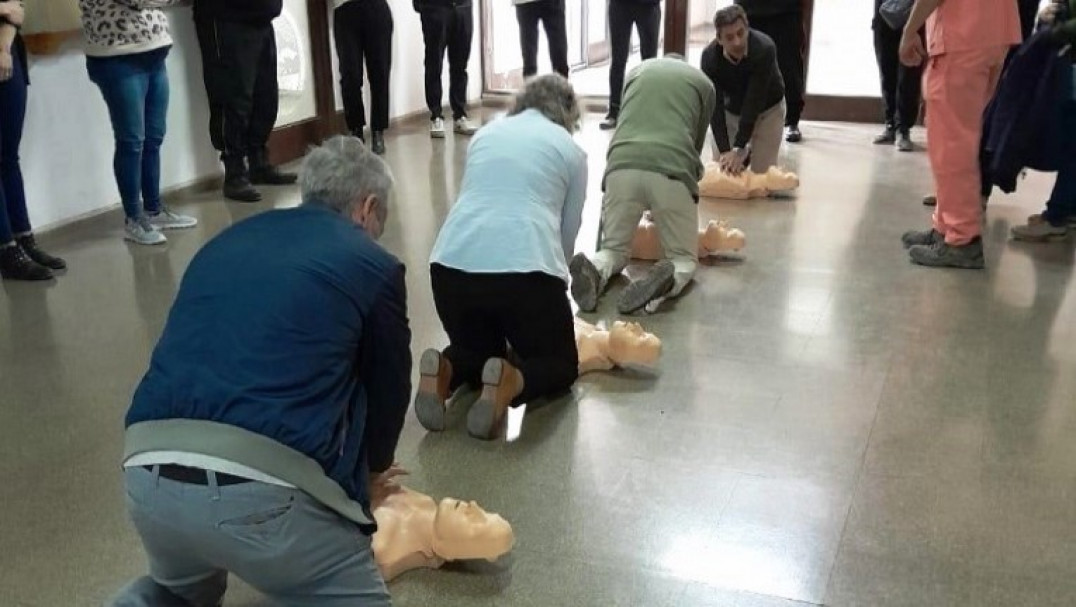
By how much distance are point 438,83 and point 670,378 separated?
4.19 meters

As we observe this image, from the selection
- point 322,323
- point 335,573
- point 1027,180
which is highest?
point 322,323

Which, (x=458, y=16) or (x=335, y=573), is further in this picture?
(x=458, y=16)

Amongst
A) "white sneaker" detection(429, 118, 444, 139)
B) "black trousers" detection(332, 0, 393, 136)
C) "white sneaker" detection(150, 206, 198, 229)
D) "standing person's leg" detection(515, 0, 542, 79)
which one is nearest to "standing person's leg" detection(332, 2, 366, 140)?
"black trousers" detection(332, 0, 393, 136)

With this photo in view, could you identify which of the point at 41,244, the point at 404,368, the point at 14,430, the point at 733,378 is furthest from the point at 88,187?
the point at 404,368

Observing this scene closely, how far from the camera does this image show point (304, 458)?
1582mm

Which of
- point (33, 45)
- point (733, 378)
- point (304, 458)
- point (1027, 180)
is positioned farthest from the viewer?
point (1027, 180)

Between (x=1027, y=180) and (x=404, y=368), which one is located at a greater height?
(x=404, y=368)

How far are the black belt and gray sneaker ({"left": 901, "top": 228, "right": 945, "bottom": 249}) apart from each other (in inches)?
132

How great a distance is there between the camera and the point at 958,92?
3.75 m

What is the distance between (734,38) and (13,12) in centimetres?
279

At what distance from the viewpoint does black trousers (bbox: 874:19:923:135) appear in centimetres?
608

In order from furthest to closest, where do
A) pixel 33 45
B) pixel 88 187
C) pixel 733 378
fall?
pixel 88 187 → pixel 33 45 → pixel 733 378

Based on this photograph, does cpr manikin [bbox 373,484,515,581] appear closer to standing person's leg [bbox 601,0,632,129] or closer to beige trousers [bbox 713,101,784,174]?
beige trousers [bbox 713,101,784,174]

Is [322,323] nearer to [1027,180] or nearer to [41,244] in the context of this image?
[41,244]
